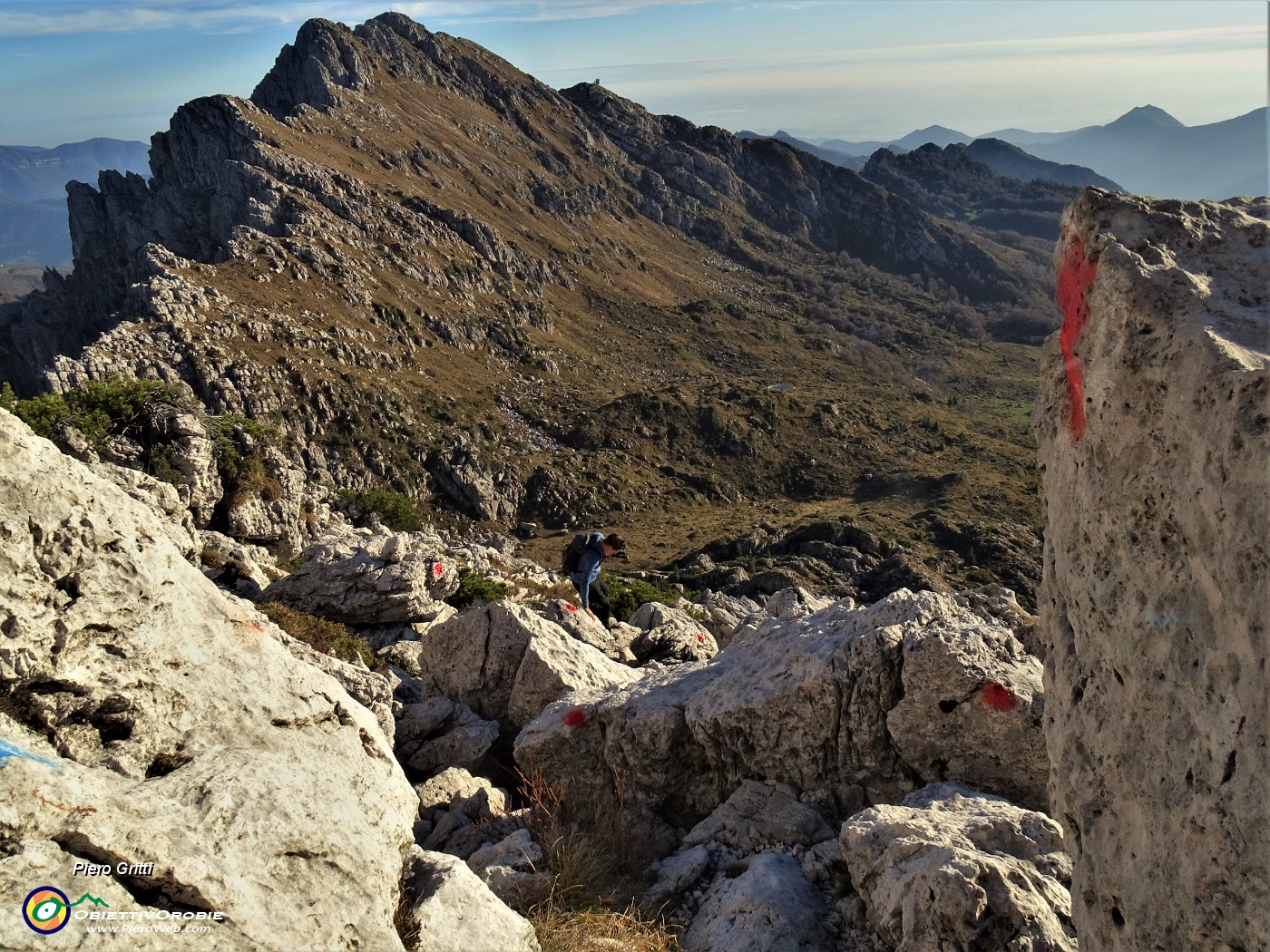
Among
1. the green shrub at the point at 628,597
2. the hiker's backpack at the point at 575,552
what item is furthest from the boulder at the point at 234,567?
the green shrub at the point at 628,597

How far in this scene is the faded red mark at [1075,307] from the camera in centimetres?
523

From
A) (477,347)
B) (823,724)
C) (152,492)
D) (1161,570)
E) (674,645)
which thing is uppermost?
(1161,570)

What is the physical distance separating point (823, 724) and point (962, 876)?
9.32 ft

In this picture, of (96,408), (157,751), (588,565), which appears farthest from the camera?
(96,408)

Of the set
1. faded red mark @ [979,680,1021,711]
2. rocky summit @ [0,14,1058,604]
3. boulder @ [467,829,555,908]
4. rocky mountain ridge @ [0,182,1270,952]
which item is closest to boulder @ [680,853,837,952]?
rocky mountain ridge @ [0,182,1270,952]

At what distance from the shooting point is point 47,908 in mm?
4008

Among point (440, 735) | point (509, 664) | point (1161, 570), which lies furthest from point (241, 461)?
point (1161, 570)

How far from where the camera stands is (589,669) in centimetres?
1190

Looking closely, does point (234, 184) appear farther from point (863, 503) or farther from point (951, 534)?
point (951, 534)

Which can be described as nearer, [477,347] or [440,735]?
[440,735]

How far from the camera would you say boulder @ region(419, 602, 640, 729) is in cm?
1130

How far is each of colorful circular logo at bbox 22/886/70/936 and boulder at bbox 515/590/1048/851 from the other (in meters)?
4.65

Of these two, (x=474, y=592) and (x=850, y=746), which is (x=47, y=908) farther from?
(x=474, y=592)

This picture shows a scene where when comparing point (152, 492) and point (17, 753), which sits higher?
point (17, 753)
